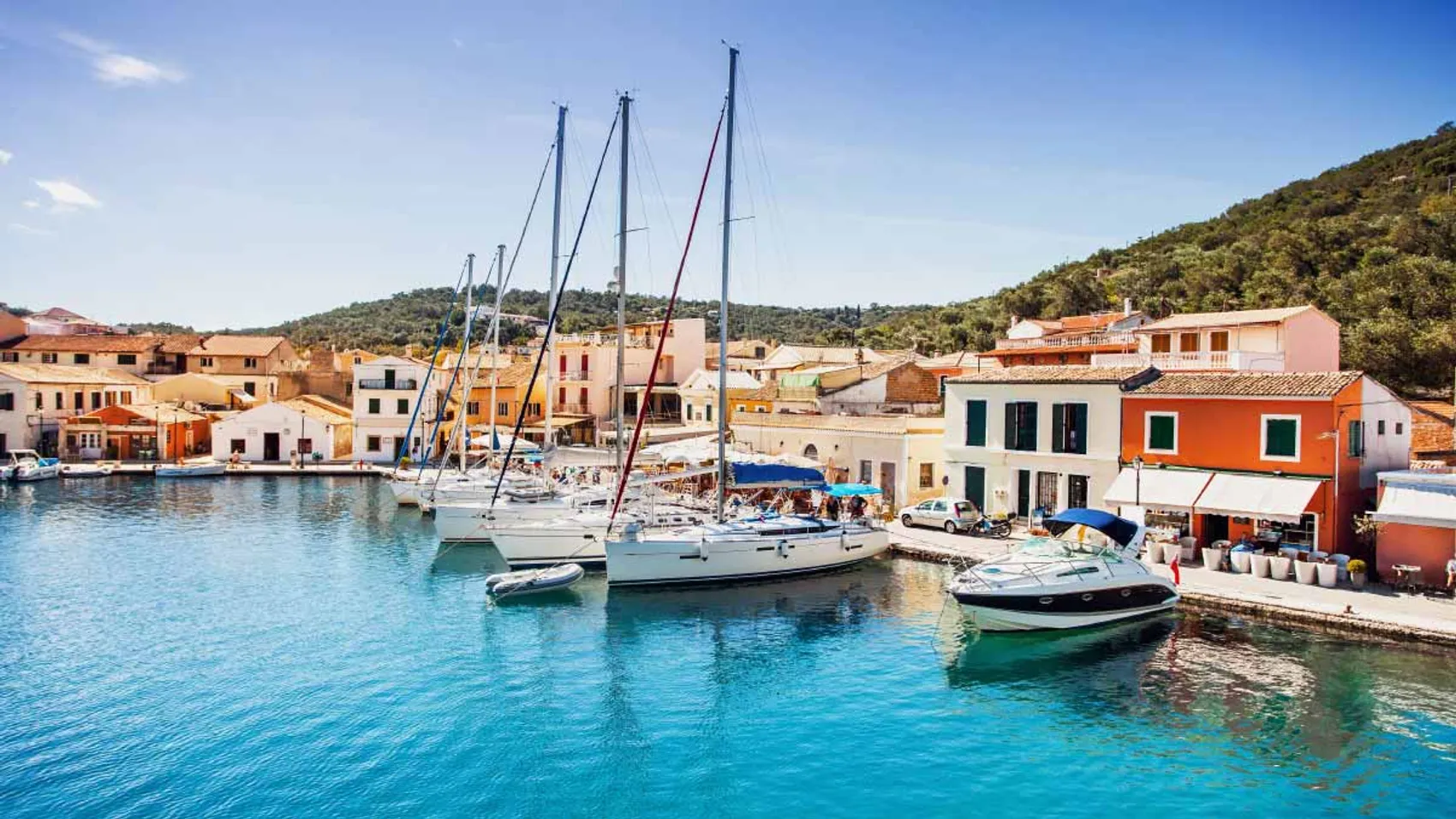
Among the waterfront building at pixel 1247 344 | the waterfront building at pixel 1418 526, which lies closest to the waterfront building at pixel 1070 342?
the waterfront building at pixel 1247 344

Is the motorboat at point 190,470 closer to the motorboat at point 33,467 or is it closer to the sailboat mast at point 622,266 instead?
the motorboat at point 33,467

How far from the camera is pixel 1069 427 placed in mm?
29469

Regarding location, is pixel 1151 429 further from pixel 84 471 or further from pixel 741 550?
pixel 84 471

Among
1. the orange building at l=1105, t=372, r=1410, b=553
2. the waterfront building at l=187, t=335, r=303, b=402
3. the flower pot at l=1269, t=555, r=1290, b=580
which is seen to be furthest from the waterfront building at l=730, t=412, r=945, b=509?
the waterfront building at l=187, t=335, r=303, b=402

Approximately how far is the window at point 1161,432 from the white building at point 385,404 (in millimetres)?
43992

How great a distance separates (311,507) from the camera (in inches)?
1624

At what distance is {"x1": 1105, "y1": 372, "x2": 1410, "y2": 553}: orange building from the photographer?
77.4 ft

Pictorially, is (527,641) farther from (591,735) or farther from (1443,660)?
(1443,660)

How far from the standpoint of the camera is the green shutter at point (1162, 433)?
88.2ft

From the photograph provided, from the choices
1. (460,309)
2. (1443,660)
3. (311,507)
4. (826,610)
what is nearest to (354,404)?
(311,507)

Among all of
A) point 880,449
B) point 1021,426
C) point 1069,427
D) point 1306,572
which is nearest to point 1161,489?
point 1069,427

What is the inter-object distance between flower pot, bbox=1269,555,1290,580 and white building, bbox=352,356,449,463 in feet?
158

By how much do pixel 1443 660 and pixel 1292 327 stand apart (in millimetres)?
16136

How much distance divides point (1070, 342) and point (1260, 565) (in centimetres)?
2256
